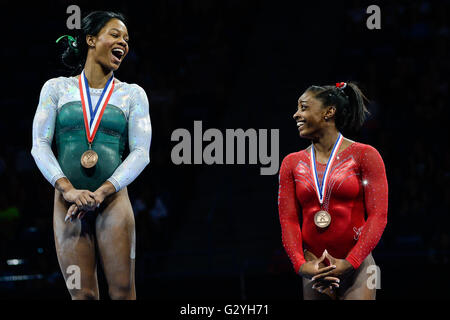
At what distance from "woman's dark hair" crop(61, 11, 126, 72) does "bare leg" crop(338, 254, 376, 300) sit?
2.03 meters

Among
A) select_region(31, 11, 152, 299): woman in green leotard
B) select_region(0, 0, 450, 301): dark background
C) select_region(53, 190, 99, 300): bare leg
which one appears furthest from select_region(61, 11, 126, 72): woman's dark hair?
select_region(0, 0, 450, 301): dark background

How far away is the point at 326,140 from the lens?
14.4 ft

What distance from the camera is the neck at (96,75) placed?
4.33 meters

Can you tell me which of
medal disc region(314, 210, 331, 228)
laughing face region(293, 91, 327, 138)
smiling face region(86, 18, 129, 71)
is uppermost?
smiling face region(86, 18, 129, 71)

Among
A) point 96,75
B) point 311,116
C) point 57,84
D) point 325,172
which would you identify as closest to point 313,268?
point 325,172

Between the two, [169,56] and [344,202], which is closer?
[344,202]

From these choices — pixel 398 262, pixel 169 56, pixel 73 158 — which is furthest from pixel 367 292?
pixel 169 56

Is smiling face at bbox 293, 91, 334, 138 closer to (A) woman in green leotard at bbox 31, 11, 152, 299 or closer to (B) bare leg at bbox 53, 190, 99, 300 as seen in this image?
(A) woman in green leotard at bbox 31, 11, 152, 299

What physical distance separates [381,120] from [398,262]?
299 cm

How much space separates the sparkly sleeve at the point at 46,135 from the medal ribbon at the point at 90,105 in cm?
17

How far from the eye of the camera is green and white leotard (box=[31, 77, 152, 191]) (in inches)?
162

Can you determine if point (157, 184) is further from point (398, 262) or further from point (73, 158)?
point (73, 158)

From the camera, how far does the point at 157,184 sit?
9.49 metres

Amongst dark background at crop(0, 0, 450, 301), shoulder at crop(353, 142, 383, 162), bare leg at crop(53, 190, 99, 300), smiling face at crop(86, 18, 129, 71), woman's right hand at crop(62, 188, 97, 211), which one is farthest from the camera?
dark background at crop(0, 0, 450, 301)
